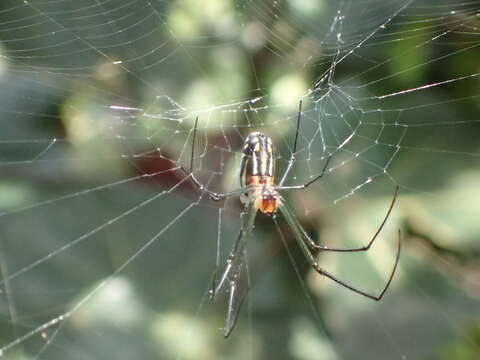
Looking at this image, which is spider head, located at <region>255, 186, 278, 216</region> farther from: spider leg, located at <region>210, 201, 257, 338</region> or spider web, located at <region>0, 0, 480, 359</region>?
spider web, located at <region>0, 0, 480, 359</region>

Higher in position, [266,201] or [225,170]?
[225,170]

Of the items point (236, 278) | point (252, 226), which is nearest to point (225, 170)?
point (252, 226)

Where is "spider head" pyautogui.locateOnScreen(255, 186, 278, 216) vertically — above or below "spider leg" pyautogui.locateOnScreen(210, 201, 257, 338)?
above

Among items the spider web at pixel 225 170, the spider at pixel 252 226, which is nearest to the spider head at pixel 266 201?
the spider at pixel 252 226

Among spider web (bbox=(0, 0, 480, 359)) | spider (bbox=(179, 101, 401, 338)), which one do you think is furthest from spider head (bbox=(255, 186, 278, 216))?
spider web (bbox=(0, 0, 480, 359))

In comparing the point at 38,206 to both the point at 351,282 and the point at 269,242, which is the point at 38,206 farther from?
the point at 351,282

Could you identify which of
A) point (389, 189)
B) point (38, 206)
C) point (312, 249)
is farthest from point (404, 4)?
point (38, 206)

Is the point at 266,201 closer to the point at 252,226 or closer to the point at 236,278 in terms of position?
the point at 252,226
